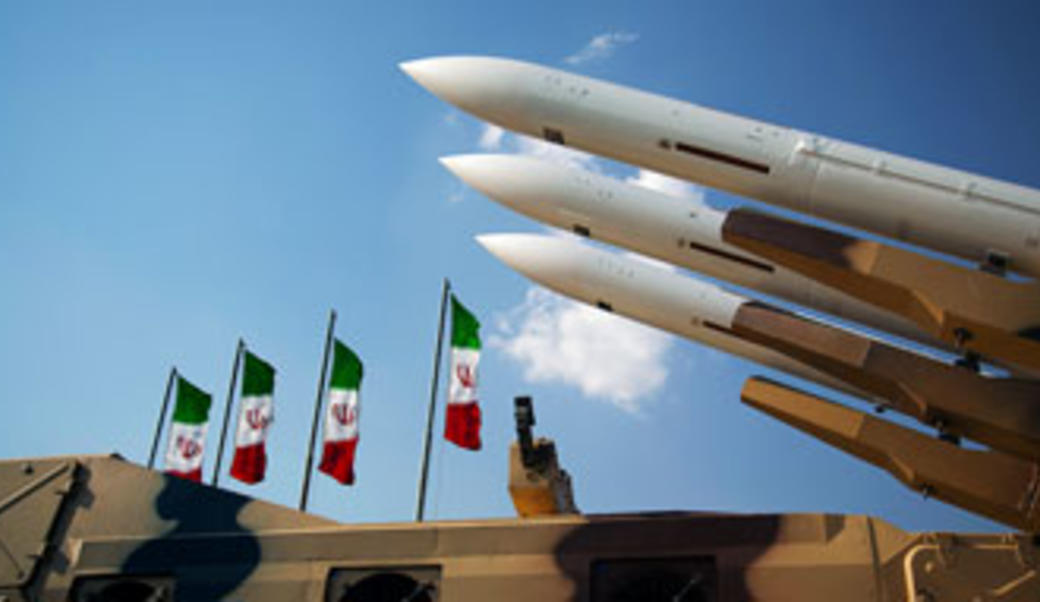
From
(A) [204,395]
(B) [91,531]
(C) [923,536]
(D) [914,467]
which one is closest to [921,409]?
(D) [914,467]

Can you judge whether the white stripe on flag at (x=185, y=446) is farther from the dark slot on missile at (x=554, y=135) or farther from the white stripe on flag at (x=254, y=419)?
the dark slot on missile at (x=554, y=135)

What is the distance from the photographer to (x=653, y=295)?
14297 millimetres

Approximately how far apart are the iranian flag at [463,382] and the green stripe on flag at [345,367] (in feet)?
5.87

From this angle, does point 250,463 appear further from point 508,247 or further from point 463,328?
point 508,247

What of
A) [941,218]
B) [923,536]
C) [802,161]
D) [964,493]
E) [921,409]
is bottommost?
[923,536]

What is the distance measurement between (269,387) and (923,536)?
45.0 ft

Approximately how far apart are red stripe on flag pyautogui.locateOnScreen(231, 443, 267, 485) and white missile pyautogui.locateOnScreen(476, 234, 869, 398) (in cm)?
608

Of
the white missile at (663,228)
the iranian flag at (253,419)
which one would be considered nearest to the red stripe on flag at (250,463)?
the iranian flag at (253,419)

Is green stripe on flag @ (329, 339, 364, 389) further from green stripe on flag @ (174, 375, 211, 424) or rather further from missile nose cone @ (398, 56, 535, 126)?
missile nose cone @ (398, 56, 535, 126)

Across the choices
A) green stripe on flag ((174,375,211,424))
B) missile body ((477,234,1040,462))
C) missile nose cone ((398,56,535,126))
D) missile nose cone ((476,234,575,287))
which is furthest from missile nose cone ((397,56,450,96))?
green stripe on flag ((174,375,211,424))

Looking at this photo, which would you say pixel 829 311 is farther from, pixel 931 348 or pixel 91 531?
pixel 91 531

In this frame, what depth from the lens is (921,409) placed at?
8781 mm

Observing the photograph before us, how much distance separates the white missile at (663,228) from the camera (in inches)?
524

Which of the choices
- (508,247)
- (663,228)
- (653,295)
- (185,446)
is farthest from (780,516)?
(185,446)
